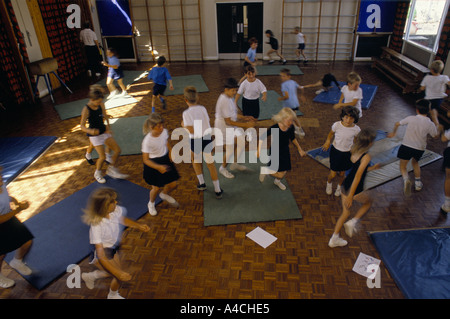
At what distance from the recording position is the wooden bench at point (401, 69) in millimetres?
8438

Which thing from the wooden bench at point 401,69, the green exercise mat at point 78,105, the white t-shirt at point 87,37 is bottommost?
the green exercise mat at point 78,105

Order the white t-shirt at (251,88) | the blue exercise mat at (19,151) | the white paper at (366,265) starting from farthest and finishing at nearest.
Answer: the blue exercise mat at (19,151) < the white t-shirt at (251,88) < the white paper at (366,265)

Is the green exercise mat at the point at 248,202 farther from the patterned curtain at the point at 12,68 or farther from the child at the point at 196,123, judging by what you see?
the patterned curtain at the point at 12,68

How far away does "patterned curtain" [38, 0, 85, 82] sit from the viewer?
9.59 meters

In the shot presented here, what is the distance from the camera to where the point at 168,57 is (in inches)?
511

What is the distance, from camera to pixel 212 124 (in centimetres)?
708

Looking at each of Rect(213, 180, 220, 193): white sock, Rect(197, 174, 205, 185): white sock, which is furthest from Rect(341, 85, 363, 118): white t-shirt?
Rect(197, 174, 205, 185): white sock

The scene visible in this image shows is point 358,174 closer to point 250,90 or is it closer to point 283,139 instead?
point 283,139

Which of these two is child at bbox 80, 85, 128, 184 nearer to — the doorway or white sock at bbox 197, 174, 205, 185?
white sock at bbox 197, 174, 205, 185

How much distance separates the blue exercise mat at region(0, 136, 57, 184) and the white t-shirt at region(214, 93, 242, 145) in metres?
3.71

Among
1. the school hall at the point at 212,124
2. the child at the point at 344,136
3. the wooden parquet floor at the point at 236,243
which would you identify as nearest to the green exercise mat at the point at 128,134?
the school hall at the point at 212,124

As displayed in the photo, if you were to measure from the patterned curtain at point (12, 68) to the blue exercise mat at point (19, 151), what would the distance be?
2.29 meters
